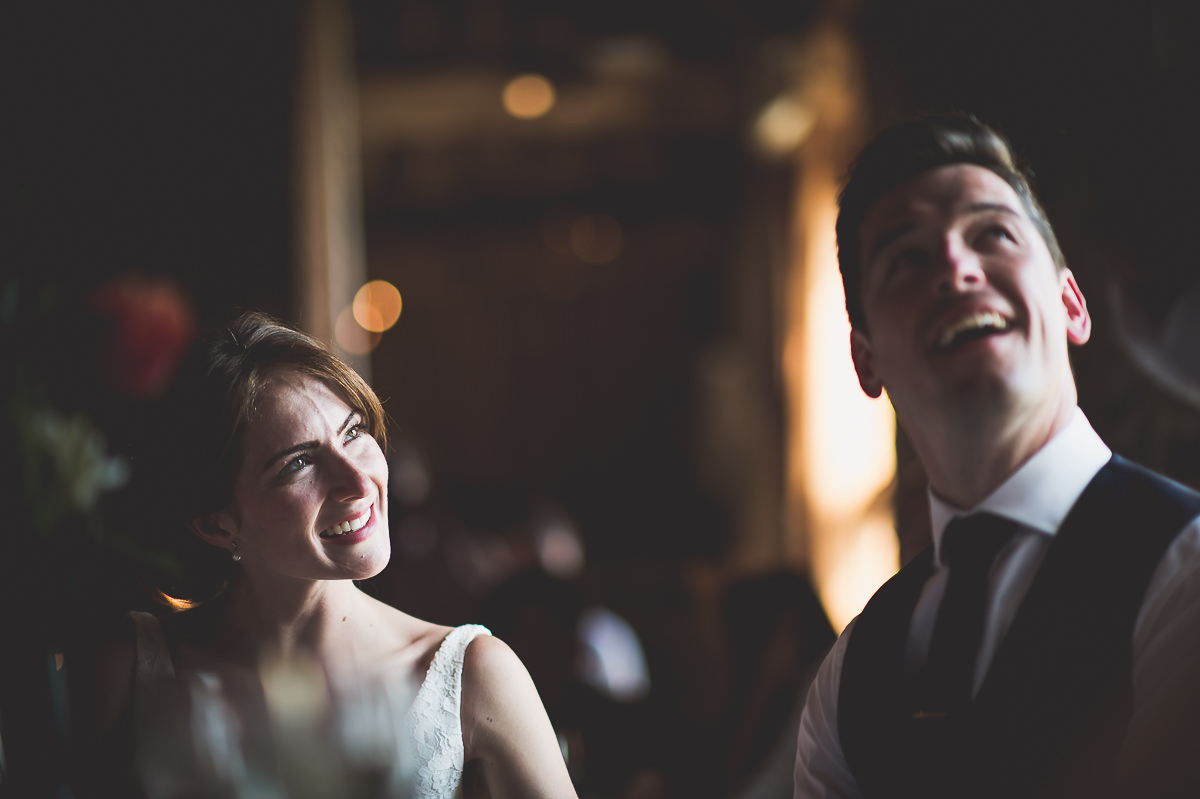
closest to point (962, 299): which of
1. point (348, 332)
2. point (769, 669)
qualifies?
point (769, 669)

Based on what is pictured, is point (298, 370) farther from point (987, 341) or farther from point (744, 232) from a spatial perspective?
point (744, 232)

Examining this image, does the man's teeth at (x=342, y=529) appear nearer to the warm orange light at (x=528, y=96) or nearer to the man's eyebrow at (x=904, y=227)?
the man's eyebrow at (x=904, y=227)

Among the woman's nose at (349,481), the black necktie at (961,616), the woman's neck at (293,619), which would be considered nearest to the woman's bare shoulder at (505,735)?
the woman's neck at (293,619)

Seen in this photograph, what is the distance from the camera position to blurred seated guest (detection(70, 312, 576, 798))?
0.78m

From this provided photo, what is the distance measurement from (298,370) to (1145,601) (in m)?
0.77

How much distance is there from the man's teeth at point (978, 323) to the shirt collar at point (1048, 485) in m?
0.12

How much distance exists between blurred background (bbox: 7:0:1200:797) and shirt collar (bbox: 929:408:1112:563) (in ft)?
1.29

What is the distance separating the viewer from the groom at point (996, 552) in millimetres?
650

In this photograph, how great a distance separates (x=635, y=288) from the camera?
28.2 feet

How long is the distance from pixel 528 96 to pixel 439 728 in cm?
570

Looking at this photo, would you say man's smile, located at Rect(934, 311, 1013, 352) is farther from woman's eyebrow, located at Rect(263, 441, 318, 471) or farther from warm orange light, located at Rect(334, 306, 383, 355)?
warm orange light, located at Rect(334, 306, 383, 355)

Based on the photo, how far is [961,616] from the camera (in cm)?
75

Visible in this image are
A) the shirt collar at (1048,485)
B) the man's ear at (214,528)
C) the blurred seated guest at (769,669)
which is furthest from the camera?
the blurred seated guest at (769,669)

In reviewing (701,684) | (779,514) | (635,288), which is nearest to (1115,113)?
(701,684)
